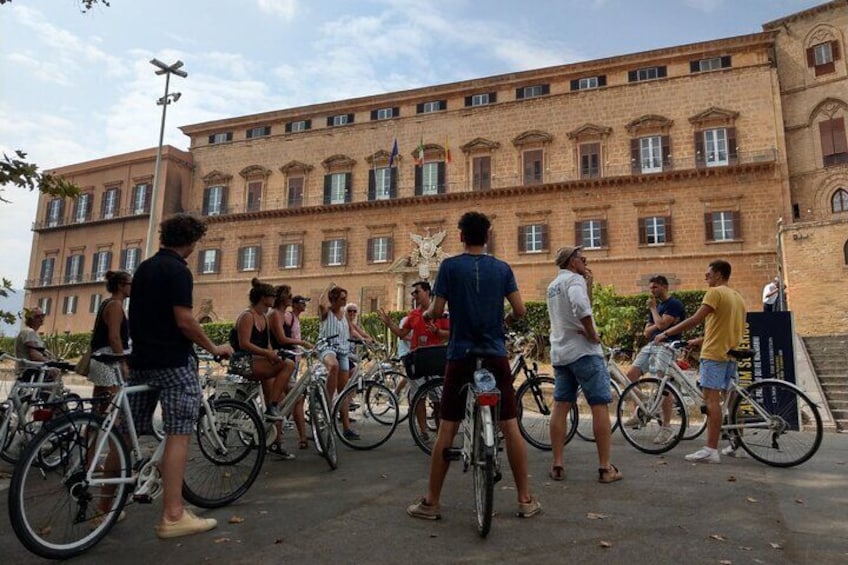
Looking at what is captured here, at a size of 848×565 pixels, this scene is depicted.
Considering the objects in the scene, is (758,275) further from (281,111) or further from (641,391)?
(281,111)

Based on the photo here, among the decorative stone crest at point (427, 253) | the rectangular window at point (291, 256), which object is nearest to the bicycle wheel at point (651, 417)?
the decorative stone crest at point (427, 253)

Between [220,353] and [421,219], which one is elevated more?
[421,219]

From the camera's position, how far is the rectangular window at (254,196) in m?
33.9

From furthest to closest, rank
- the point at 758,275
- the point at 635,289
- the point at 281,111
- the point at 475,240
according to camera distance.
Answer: the point at 281,111 → the point at 635,289 → the point at 758,275 → the point at 475,240

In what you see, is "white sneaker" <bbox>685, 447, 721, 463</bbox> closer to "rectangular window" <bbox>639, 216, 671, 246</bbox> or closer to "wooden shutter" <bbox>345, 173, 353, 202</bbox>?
"rectangular window" <bbox>639, 216, 671, 246</bbox>

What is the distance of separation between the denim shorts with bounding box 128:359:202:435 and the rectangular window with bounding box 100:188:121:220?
39666 mm

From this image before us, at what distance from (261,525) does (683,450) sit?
4.35 metres

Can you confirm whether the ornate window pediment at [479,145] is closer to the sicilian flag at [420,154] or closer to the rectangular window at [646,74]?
the sicilian flag at [420,154]

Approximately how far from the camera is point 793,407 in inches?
187

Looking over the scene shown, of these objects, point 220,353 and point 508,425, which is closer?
point 508,425

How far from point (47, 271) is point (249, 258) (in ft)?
60.0

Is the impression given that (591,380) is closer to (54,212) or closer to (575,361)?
(575,361)

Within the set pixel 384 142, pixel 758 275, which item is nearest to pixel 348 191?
pixel 384 142

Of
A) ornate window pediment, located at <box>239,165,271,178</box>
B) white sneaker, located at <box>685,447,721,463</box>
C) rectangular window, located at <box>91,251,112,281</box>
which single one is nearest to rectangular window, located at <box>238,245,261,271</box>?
ornate window pediment, located at <box>239,165,271,178</box>
